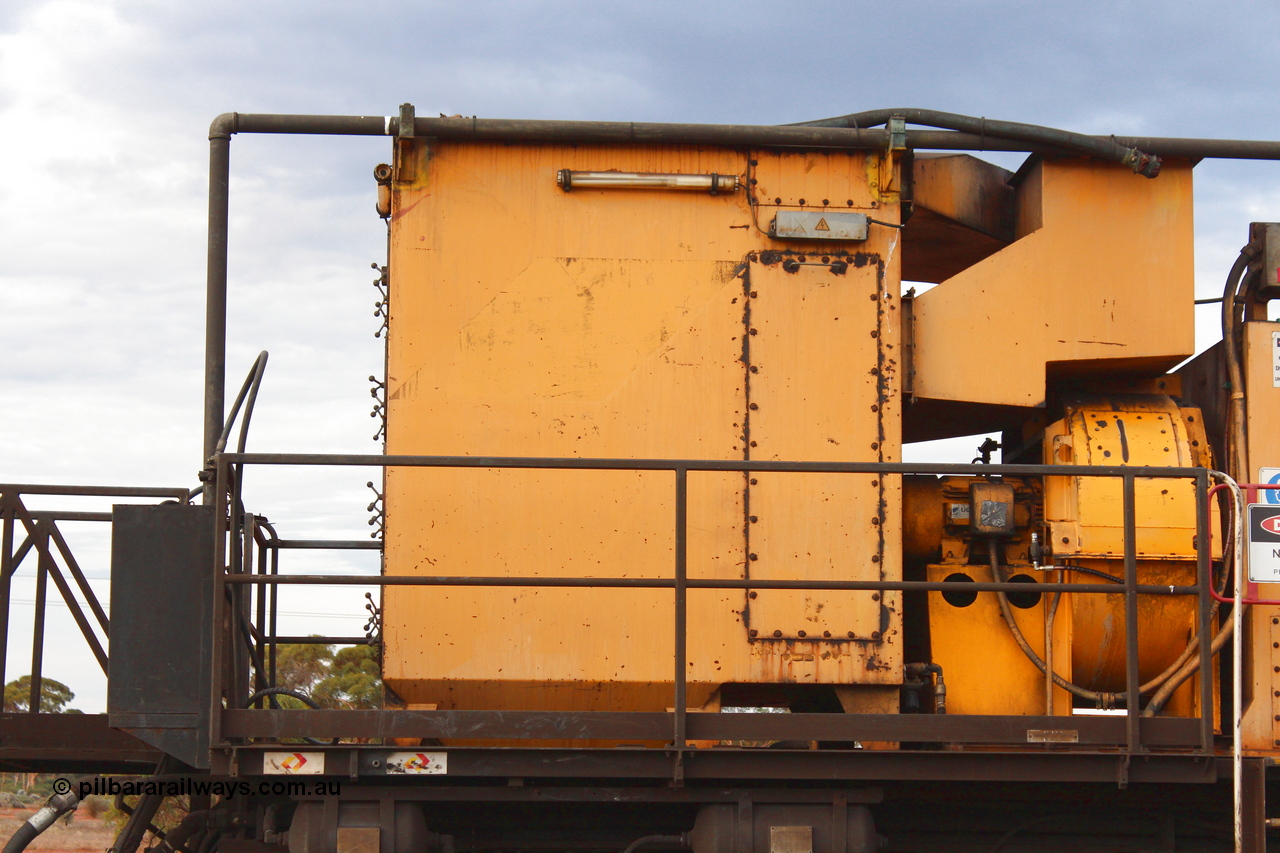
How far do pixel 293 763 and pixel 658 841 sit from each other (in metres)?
1.71

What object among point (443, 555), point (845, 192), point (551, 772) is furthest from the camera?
point (845, 192)

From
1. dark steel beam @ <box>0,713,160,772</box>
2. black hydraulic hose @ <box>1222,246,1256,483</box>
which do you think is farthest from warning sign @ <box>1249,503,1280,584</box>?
dark steel beam @ <box>0,713,160,772</box>

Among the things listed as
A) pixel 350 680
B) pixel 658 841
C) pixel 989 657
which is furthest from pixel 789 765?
pixel 350 680

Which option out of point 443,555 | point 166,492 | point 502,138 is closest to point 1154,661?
point 443,555

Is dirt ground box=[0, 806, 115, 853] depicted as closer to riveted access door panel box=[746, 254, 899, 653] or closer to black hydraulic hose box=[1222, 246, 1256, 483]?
riveted access door panel box=[746, 254, 899, 653]

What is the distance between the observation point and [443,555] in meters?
5.46

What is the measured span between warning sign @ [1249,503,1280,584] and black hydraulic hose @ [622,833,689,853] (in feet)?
9.75

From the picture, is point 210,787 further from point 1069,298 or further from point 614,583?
point 1069,298

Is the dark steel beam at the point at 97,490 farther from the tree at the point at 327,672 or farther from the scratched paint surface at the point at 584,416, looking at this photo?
the tree at the point at 327,672

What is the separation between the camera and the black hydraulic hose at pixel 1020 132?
579cm

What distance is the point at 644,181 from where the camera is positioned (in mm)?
5715

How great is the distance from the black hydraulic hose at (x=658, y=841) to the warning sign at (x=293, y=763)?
4.79ft

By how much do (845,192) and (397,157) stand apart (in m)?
2.30

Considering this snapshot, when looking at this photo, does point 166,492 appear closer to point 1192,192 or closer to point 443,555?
point 443,555
